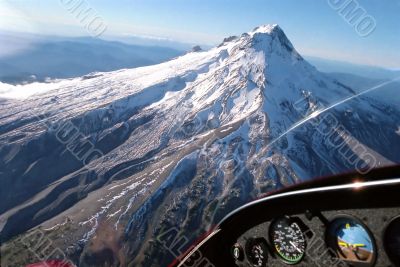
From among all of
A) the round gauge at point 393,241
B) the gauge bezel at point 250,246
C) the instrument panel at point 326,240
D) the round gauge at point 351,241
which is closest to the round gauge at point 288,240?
the instrument panel at point 326,240

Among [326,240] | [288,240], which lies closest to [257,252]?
[288,240]

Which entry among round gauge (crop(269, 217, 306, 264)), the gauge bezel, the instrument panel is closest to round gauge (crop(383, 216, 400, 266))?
the instrument panel

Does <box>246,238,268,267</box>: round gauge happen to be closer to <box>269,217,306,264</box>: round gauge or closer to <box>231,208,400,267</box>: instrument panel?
<box>231,208,400,267</box>: instrument panel

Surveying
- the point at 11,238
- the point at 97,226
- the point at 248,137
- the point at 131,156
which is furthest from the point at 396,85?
the point at 131,156

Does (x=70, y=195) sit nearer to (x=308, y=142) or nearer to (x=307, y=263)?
(x=308, y=142)

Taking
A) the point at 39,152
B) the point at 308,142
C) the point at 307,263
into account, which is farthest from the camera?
the point at 39,152

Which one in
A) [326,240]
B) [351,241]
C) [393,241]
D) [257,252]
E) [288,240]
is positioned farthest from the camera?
[257,252]

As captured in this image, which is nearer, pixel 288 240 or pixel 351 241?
pixel 351 241

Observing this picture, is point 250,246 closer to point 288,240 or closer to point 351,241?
point 288,240
